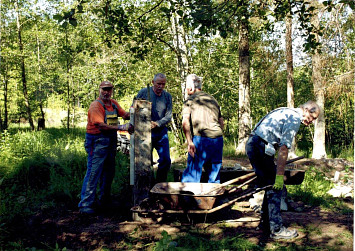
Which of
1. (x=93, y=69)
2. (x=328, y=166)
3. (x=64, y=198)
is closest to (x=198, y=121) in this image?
(x=64, y=198)

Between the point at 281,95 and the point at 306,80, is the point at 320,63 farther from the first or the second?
the point at 306,80

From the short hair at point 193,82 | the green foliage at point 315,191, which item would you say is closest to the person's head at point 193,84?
the short hair at point 193,82

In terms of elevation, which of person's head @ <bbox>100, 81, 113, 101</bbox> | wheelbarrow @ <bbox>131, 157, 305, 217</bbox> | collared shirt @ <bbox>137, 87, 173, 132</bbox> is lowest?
wheelbarrow @ <bbox>131, 157, 305, 217</bbox>

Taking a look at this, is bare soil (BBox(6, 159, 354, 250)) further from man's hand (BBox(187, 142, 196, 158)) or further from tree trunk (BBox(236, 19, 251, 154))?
tree trunk (BBox(236, 19, 251, 154))

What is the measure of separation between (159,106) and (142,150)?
969mm

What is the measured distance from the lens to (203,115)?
5.30 meters

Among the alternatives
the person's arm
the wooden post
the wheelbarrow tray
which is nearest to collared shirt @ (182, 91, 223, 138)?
the person's arm

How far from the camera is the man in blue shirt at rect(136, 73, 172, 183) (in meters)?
5.66

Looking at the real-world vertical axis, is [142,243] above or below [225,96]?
below

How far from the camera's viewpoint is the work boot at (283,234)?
14.0ft

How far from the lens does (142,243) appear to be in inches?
166

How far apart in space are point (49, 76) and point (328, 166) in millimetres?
17895

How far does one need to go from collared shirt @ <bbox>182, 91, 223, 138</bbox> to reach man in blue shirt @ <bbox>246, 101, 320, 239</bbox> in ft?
2.84

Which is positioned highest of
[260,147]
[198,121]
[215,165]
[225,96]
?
[225,96]
